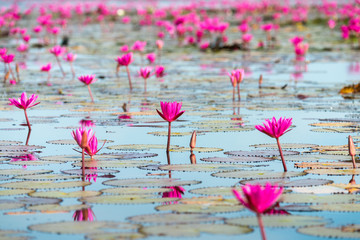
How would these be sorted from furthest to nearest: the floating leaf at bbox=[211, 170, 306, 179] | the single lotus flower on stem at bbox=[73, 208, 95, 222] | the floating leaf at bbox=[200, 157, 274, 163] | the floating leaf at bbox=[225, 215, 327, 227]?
the floating leaf at bbox=[200, 157, 274, 163] → the floating leaf at bbox=[211, 170, 306, 179] → the single lotus flower on stem at bbox=[73, 208, 95, 222] → the floating leaf at bbox=[225, 215, 327, 227]

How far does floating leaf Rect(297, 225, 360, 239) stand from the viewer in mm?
2781

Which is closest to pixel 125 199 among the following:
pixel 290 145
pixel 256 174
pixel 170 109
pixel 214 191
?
pixel 214 191

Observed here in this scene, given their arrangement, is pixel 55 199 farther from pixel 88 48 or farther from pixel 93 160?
pixel 88 48

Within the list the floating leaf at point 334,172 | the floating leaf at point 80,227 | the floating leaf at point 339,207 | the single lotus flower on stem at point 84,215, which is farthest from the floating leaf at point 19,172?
the floating leaf at point 339,207

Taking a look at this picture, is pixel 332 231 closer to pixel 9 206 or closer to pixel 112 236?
pixel 112 236

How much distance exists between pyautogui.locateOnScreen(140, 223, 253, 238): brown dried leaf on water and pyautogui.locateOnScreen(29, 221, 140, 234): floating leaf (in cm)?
10

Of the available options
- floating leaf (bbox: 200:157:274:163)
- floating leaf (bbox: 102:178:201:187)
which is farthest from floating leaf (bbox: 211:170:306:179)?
floating leaf (bbox: 200:157:274:163)

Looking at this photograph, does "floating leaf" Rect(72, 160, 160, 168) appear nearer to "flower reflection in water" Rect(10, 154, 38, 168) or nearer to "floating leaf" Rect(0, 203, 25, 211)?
"flower reflection in water" Rect(10, 154, 38, 168)

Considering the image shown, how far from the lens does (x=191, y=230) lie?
2.82 m

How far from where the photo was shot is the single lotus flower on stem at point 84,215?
10.00 ft

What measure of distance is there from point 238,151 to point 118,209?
59.1 inches

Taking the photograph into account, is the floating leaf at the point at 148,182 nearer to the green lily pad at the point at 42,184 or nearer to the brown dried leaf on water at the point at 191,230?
the green lily pad at the point at 42,184

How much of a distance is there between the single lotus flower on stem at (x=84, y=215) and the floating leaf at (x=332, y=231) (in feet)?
2.73

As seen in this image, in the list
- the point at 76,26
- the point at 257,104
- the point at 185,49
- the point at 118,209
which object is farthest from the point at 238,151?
the point at 76,26
